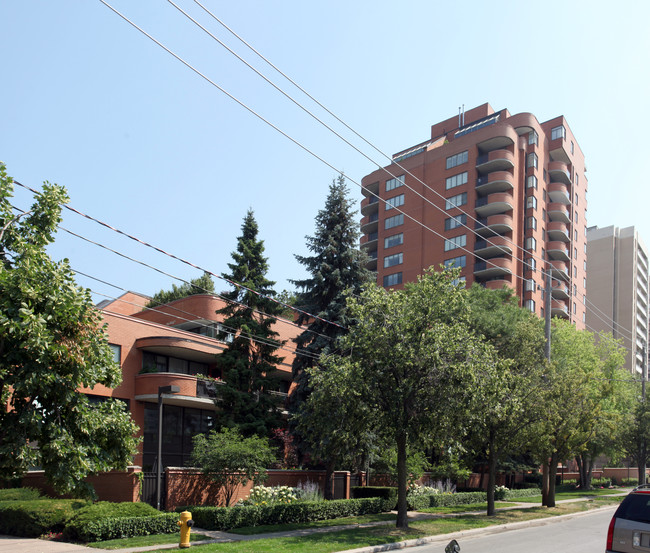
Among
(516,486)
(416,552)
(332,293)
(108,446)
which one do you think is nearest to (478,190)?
(516,486)

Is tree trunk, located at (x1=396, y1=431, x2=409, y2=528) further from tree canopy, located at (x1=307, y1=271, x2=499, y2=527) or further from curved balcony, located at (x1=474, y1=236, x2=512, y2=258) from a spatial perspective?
curved balcony, located at (x1=474, y1=236, x2=512, y2=258)

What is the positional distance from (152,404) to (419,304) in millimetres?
16996

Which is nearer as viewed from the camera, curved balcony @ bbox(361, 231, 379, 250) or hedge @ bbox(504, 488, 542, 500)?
hedge @ bbox(504, 488, 542, 500)

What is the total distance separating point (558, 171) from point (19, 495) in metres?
69.9

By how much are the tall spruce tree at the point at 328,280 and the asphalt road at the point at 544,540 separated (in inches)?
485

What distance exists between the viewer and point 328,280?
31.6 meters

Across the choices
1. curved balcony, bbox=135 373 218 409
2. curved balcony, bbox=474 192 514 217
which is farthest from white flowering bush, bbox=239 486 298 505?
curved balcony, bbox=474 192 514 217

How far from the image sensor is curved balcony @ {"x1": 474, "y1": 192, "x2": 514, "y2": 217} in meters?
68.1

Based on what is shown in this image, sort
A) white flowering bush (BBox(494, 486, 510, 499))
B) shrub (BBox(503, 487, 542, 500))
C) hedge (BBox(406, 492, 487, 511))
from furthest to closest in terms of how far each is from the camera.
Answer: shrub (BBox(503, 487, 542, 500)) < white flowering bush (BBox(494, 486, 510, 499)) < hedge (BBox(406, 492, 487, 511))

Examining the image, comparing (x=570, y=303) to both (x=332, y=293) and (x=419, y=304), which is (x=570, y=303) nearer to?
(x=332, y=293)

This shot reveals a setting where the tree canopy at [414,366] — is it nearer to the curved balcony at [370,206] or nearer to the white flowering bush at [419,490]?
the white flowering bush at [419,490]

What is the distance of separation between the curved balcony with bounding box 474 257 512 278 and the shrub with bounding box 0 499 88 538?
5390 cm

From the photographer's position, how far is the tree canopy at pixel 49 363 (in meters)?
10.1

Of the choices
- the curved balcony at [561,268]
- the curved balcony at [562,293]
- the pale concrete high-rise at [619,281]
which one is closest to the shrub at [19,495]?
the curved balcony at [562,293]
